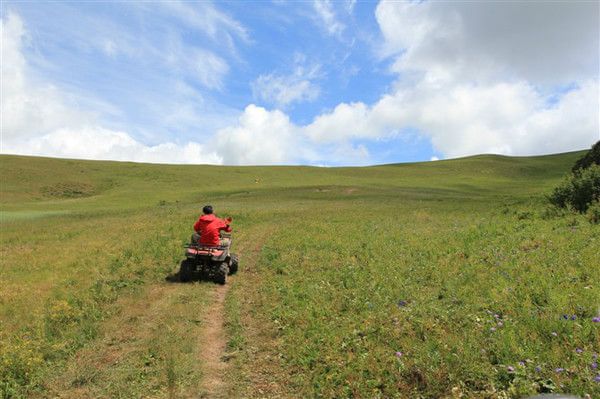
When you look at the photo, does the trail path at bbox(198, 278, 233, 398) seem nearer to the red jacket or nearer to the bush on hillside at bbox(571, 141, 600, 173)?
the red jacket

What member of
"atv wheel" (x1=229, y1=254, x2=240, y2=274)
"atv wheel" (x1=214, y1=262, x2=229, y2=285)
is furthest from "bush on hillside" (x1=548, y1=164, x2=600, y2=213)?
"atv wheel" (x1=214, y1=262, x2=229, y2=285)

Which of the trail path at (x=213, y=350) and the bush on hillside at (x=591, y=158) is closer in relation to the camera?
the trail path at (x=213, y=350)

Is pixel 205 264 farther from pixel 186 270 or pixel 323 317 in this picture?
pixel 323 317

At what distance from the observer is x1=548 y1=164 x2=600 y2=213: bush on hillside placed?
21.2 metres

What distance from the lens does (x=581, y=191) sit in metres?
21.9

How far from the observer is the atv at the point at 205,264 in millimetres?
14242

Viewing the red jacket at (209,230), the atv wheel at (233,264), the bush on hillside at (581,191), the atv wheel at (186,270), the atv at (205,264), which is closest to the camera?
the atv at (205,264)

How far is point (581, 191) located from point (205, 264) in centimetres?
1960

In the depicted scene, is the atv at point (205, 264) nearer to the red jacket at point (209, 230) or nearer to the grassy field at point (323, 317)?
the red jacket at point (209, 230)

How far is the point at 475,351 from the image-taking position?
6.98m

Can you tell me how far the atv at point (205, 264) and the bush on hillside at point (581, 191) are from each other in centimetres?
1739

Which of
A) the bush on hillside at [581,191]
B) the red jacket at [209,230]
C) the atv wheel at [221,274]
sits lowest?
the atv wheel at [221,274]

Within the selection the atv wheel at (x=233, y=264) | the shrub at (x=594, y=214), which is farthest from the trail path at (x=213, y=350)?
the shrub at (x=594, y=214)

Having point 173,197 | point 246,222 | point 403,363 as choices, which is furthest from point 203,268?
point 173,197
